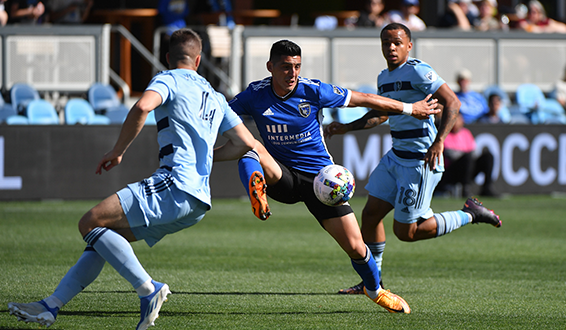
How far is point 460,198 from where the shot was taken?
47.7 ft

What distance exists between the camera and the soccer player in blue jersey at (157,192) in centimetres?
447

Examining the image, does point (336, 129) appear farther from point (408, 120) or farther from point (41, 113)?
point (41, 113)

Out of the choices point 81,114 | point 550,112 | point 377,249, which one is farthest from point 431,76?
point 550,112

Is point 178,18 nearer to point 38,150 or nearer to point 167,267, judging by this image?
point 38,150

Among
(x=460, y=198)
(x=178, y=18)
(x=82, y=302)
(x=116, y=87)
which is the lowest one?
(x=460, y=198)

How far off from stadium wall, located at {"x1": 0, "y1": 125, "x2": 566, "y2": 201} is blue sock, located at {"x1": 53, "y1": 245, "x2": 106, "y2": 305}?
8.61 metres

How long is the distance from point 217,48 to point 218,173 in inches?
145

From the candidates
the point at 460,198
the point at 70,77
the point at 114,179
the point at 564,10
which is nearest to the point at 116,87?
the point at 70,77

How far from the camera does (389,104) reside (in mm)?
5625

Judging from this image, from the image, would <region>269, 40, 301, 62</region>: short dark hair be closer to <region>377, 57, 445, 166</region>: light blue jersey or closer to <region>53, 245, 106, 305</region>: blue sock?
<region>377, 57, 445, 166</region>: light blue jersey

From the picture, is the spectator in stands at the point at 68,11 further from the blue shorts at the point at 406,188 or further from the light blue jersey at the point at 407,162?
the blue shorts at the point at 406,188

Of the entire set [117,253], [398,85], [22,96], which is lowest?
[117,253]

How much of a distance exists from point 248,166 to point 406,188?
1.74 meters

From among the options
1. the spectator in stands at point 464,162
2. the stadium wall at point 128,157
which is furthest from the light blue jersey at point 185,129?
the spectator in stands at point 464,162
